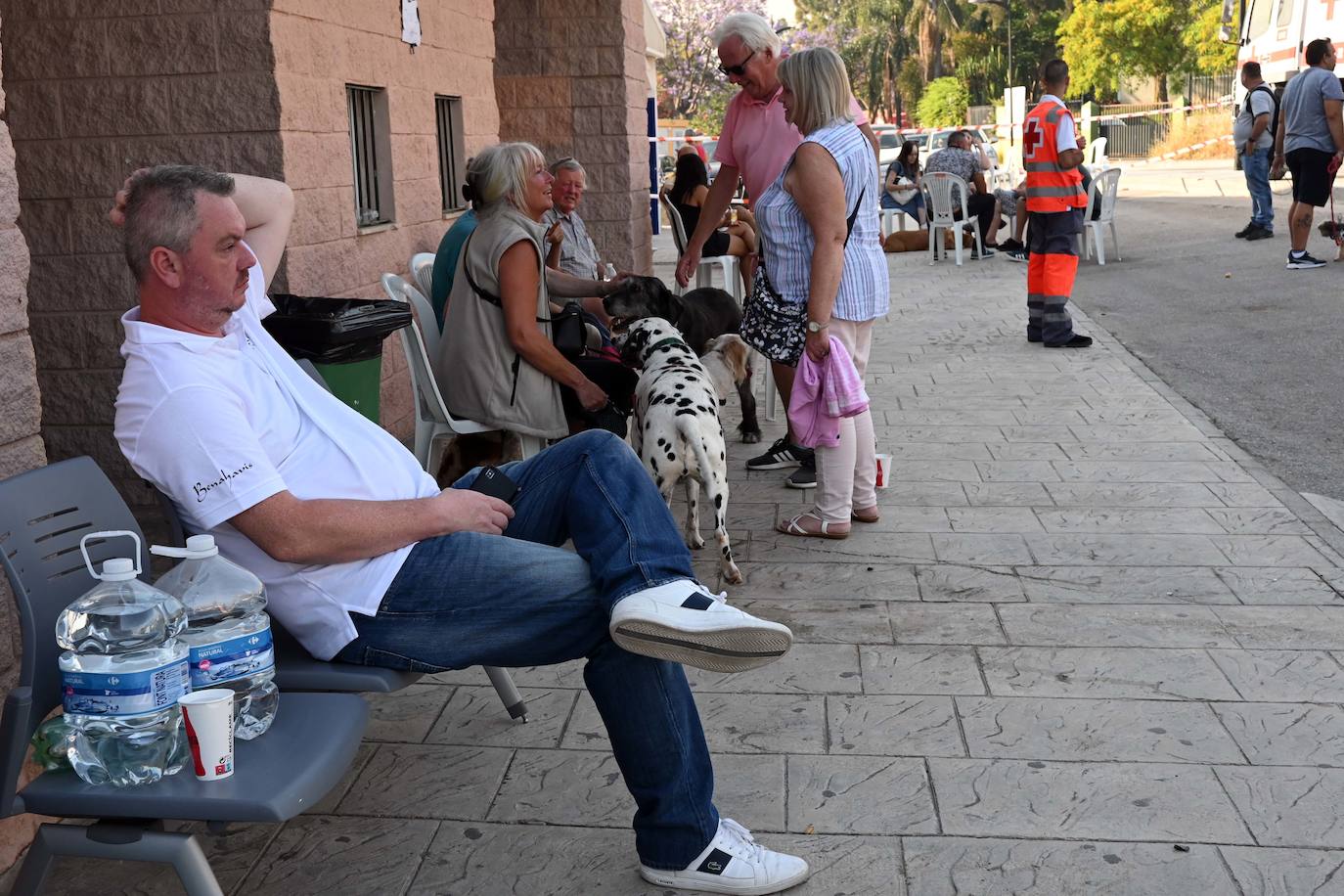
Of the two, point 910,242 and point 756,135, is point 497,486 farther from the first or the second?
point 910,242

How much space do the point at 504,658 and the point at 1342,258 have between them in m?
13.6

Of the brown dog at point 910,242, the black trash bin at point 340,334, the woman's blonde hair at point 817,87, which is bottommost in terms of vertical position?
the brown dog at point 910,242

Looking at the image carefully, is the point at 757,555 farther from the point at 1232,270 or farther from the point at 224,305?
the point at 1232,270

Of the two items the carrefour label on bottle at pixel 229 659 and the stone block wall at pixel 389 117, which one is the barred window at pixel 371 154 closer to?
the stone block wall at pixel 389 117

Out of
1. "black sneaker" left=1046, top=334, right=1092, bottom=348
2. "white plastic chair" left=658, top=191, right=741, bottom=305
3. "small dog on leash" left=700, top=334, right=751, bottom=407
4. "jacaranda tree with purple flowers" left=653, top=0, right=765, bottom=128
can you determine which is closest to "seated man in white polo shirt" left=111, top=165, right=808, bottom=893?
"small dog on leash" left=700, top=334, right=751, bottom=407

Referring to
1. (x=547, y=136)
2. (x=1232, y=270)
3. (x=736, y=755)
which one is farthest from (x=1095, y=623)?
(x=1232, y=270)

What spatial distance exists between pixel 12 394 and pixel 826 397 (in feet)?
10.4

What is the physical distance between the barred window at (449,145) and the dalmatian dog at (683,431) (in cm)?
319

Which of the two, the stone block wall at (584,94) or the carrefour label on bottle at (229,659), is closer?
the carrefour label on bottle at (229,659)

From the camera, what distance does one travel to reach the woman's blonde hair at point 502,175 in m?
5.23

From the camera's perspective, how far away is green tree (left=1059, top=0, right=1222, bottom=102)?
5206cm

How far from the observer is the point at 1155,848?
3027mm

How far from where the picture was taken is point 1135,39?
53.2 m

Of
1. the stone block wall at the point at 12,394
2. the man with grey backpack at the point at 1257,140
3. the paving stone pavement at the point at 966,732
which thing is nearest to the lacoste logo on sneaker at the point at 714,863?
the paving stone pavement at the point at 966,732
